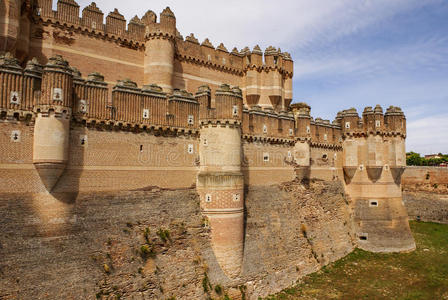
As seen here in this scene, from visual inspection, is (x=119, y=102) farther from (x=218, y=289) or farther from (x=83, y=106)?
(x=218, y=289)

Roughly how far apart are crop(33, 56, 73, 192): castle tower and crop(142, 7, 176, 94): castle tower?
8.85 m

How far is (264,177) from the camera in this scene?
19.0 meters

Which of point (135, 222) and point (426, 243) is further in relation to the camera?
point (426, 243)

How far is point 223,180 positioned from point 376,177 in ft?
47.6

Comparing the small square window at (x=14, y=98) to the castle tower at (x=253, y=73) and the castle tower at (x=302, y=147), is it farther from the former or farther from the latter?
the castle tower at (x=253, y=73)

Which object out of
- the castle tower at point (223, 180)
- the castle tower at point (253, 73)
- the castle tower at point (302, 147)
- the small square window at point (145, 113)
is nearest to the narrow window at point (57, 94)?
the small square window at point (145, 113)

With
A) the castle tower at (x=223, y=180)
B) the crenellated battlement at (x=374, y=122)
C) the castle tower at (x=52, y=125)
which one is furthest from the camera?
the crenellated battlement at (x=374, y=122)

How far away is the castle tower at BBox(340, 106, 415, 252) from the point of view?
23.5 metres

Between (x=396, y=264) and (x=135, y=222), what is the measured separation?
17.5 metres

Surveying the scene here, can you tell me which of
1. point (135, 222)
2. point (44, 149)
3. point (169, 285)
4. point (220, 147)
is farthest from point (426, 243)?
point (44, 149)

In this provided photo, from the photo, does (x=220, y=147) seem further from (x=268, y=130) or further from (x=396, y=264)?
(x=396, y=264)

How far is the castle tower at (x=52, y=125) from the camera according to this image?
1125 cm

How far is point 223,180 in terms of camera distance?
1531cm

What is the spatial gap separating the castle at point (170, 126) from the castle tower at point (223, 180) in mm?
50
